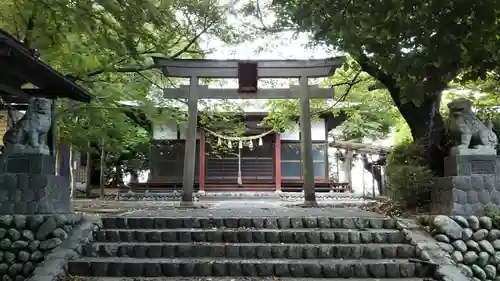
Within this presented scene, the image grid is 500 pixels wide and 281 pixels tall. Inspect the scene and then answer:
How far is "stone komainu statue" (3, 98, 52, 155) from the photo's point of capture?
7363mm

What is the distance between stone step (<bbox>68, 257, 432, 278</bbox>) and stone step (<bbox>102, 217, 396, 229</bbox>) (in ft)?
4.57

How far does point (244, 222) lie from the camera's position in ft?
25.4

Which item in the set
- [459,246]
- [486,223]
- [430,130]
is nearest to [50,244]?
[459,246]

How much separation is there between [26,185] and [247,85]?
6.14 meters

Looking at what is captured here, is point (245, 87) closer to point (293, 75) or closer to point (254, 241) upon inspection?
point (293, 75)

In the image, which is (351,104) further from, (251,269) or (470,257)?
(251,269)

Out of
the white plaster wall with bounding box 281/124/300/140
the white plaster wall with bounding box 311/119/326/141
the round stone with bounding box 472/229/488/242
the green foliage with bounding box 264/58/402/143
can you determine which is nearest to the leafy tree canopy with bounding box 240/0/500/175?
the round stone with bounding box 472/229/488/242

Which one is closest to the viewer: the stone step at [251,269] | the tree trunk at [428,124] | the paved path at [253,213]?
the stone step at [251,269]

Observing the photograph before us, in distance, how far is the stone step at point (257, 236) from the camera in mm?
7160

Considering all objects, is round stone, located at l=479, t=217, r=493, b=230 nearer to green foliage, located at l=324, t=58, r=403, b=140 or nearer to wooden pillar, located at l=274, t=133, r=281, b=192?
green foliage, located at l=324, t=58, r=403, b=140

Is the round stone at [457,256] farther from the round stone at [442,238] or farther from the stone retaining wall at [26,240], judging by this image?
the stone retaining wall at [26,240]

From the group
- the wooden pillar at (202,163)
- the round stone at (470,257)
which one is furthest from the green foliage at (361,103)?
the wooden pillar at (202,163)

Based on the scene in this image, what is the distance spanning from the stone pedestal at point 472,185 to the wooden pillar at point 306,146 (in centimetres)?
379

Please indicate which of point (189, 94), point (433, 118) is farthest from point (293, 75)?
point (433, 118)
